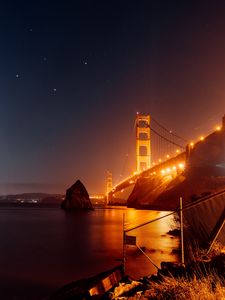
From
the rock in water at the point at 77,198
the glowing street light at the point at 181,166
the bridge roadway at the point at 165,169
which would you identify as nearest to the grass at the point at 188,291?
the bridge roadway at the point at 165,169

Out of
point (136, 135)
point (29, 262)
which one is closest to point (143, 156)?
point (136, 135)

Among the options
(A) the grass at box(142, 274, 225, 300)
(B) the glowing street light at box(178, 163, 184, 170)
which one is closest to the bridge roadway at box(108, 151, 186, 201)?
(B) the glowing street light at box(178, 163, 184, 170)

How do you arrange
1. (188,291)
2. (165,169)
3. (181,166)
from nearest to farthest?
(188,291) → (181,166) → (165,169)

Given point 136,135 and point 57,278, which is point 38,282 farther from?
point 136,135

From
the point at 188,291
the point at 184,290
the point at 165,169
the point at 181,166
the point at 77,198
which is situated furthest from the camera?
the point at 77,198

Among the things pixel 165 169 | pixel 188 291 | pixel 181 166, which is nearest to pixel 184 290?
pixel 188 291

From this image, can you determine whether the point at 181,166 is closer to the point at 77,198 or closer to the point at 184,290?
the point at 77,198

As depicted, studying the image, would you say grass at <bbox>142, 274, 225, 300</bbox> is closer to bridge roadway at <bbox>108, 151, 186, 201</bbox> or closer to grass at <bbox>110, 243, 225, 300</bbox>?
grass at <bbox>110, 243, 225, 300</bbox>

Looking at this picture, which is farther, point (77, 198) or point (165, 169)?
point (77, 198)

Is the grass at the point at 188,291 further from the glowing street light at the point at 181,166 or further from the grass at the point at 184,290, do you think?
the glowing street light at the point at 181,166

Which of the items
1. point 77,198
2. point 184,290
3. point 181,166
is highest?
point 181,166
